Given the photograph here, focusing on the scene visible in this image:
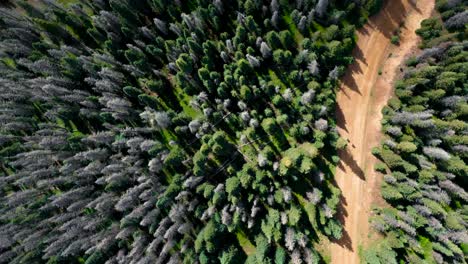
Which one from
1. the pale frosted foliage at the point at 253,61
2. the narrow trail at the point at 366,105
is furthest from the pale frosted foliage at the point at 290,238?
the pale frosted foliage at the point at 253,61

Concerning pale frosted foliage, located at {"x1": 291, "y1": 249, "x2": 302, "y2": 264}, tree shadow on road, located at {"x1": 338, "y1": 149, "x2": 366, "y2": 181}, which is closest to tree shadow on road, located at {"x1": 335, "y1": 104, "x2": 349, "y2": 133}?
tree shadow on road, located at {"x1": 338, "y1": 149, "x2": 366, "y2": 181}

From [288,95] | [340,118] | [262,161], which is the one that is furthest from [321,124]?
[262,161]

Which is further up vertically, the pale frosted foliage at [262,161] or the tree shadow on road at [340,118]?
the pale frosted foliage at [262,161]

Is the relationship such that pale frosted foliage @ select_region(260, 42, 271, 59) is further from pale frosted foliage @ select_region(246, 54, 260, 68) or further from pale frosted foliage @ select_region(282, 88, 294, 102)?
pale frosted foliage @ select_region(282, 88, 294, 102)

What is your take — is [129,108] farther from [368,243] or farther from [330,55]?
[368,243]

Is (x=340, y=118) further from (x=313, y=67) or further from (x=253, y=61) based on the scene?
(x=253, y=61)

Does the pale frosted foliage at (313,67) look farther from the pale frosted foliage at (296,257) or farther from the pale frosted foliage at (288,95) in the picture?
the pale frosted foliage at (296,257)
